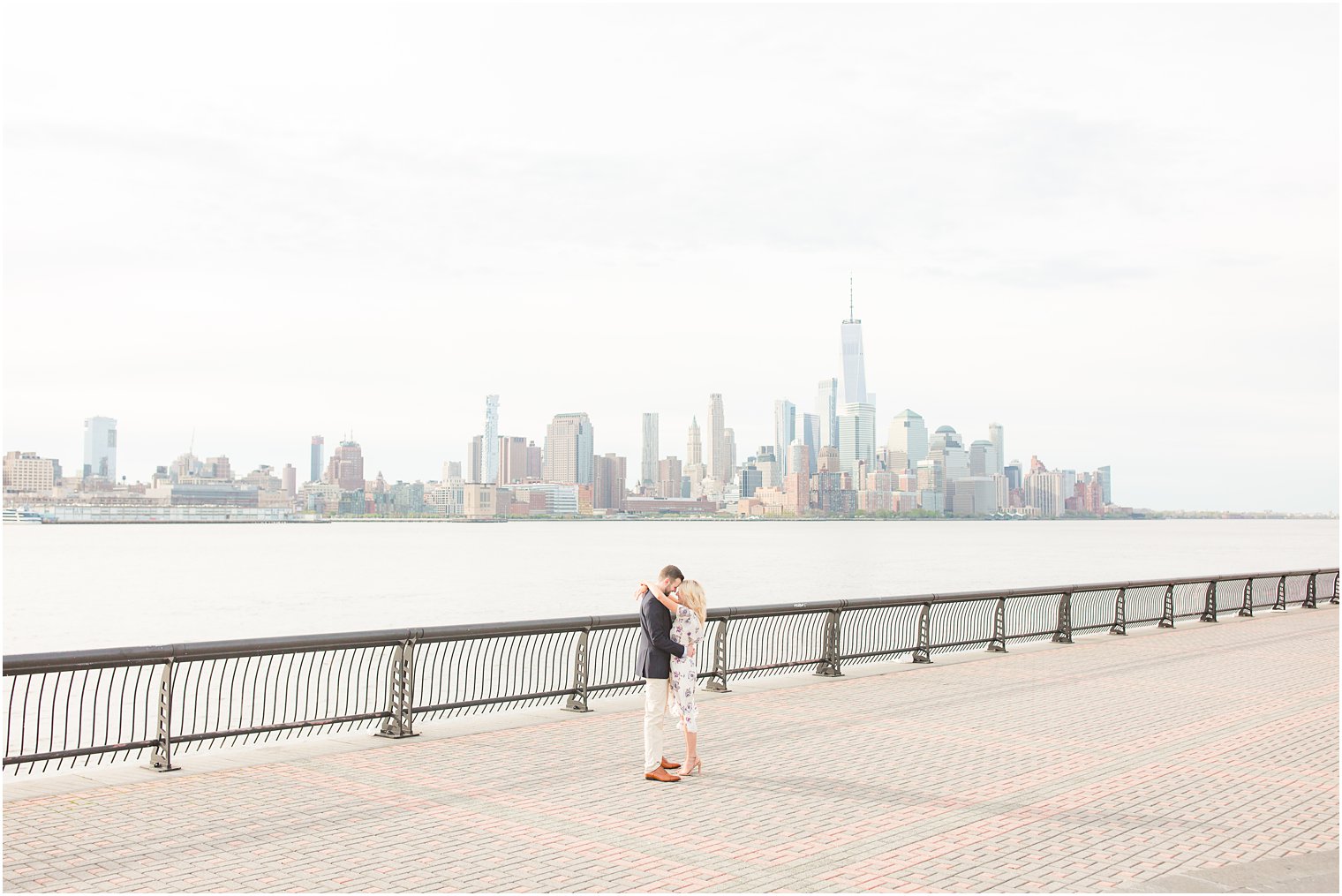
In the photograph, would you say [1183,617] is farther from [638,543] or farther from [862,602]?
[638,543]

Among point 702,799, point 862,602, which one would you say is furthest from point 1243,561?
point 702,799

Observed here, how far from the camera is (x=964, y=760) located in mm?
11234

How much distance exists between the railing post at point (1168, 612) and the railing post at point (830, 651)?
11.9 meters

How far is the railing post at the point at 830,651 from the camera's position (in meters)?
17.1

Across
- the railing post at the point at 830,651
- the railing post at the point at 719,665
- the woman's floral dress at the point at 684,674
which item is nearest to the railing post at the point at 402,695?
the woman's floral dress at the point at 684,674

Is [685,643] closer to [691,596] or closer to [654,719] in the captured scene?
[691,596]

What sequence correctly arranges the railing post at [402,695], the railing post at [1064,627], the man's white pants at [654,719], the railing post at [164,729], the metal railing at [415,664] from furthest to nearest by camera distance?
the railing post at [1064,627], the railing post at [402,695], the metal railing at [415,664], the railing post at [164,729], the man's white pants at [654,719]

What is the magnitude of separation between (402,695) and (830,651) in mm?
7087

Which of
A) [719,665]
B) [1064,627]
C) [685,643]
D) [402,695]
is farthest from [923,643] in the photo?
[685,643]

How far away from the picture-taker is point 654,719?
1009cm

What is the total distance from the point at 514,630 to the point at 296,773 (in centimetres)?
322

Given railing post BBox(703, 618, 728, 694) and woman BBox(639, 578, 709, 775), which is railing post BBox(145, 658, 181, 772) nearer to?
woman BBox(639, 578, 709, 775)

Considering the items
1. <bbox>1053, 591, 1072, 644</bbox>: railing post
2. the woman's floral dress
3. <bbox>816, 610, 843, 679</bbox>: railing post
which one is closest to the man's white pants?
the woman's floral dress

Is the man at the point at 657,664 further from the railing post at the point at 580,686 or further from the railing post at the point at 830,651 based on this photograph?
the railing post at the point at 830,651
